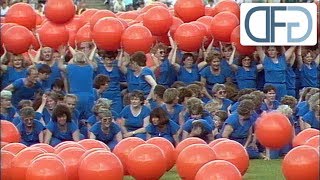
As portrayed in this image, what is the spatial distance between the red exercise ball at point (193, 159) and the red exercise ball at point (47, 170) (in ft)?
4.45

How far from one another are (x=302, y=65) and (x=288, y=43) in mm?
2011

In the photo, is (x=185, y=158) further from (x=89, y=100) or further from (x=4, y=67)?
(x=4, y=67)

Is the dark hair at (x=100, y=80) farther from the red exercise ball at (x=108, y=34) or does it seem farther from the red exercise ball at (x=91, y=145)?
the red exercise ball at (x=91, y=145)

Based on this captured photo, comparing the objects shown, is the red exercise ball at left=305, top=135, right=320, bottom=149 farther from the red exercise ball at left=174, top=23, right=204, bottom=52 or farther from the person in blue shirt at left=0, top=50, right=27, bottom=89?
the person in blue shirt at left=0, top=50, right=27, bottom=89

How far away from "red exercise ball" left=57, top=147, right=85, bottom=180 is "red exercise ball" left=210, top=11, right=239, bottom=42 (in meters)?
6.01

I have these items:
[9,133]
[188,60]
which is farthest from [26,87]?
[9,133]

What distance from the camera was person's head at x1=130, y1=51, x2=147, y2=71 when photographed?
1445 cm

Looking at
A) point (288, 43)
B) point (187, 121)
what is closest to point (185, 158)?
point (187, 121)

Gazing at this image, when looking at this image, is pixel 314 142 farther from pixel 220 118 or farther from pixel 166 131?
pixel 220 118

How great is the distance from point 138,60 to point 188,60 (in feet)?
4.39

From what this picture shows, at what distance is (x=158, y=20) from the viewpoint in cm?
1584

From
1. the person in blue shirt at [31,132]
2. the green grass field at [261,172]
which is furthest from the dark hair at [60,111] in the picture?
the green grass field at [261,172]

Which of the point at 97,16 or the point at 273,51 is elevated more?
the point at 97,16

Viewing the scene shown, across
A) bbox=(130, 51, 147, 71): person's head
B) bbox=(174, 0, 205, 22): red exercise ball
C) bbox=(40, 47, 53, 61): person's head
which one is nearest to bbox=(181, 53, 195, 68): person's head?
bbox=(130, 51, 147, 71): person's head
